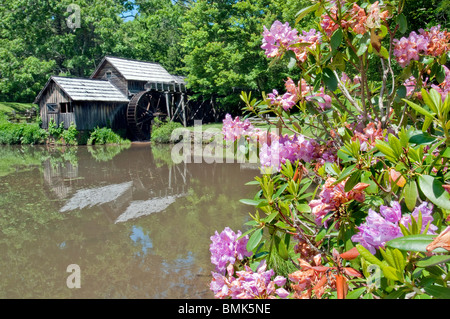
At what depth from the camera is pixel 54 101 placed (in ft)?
66.8

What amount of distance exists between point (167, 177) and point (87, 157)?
603cm

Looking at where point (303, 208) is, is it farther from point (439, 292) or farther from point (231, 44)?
point (231, 44)

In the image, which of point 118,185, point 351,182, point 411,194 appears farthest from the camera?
point 118,185

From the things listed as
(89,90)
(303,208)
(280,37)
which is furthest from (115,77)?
(303,208)

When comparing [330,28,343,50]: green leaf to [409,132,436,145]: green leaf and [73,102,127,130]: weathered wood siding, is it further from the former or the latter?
[73,102,127,130]: weathered wood siding

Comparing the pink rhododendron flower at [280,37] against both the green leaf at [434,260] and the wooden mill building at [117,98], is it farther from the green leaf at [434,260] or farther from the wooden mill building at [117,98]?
the wooden mill building at [117,98]

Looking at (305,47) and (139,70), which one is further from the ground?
(139,70)

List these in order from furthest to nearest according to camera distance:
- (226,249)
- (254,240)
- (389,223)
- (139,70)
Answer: (139,70) → (226,249) → (254,240) → (389,223)

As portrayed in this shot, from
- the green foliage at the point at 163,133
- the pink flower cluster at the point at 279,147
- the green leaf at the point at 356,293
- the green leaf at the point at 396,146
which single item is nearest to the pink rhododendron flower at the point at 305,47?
the pink flower cluster at the point at 279,147

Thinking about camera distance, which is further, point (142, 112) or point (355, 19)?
point (142, 112)

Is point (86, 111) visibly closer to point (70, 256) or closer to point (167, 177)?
point (167, 177)

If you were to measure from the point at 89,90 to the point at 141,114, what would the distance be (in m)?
3.35

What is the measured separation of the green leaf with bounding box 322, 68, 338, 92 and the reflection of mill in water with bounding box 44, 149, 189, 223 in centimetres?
537

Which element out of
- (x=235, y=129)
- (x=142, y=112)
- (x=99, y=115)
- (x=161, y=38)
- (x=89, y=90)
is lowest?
(x=235, y=129)
